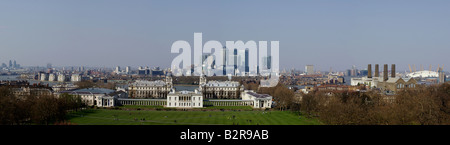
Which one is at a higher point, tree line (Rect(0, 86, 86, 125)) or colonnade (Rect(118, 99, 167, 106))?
tree line (Rect(0, 86, 86, 125))

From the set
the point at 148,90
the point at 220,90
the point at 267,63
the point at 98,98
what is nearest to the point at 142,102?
the point at 98,98

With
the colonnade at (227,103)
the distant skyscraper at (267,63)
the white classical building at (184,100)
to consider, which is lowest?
the colonnade at (227,103)

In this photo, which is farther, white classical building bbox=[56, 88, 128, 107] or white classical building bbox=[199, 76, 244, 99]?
white classical building bbox=[199, 76, 244, 99]

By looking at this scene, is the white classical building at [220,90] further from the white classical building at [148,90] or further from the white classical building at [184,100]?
the white classical building at [184,100]

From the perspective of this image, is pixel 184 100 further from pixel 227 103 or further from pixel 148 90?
pixel 148 90

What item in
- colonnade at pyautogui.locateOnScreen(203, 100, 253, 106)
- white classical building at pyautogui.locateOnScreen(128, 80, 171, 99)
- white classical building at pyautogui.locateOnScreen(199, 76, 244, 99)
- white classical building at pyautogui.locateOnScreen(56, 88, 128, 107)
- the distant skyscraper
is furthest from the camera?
the distant skyscraper

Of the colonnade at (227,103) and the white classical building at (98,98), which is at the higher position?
the white classical building at (98,98)

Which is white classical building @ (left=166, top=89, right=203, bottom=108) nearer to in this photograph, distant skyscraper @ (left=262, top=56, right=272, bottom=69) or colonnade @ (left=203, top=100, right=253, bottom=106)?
colonnade @ (left=203, top=100, right=253, bottom=106)

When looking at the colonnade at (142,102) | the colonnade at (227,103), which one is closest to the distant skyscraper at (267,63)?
the colonnade at (227,103)

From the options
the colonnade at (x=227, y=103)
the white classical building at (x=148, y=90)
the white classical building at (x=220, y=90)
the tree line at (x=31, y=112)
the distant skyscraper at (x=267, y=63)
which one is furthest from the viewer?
the distant skyscraper at (x=267, y=63)

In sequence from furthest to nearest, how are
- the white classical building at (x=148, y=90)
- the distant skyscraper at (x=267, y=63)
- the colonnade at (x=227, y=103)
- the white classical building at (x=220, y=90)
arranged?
the distant skyscraper at (x=267, y=63)
the white classical building at (x=220, y=90)
the white classical building at (x=148, y=90)
the colonnade at (x=227, y=103)

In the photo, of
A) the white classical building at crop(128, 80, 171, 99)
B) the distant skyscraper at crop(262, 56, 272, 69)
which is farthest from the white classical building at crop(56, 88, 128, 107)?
the distant skyscraper at crop(262, 56, 272, 69)
